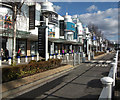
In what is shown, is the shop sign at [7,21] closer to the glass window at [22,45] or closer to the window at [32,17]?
the window at [32,17]

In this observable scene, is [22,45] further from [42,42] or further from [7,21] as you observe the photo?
[42,42]

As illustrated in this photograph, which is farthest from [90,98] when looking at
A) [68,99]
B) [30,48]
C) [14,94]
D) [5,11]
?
[30,48]

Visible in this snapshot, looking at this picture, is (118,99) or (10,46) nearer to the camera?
(118,99)

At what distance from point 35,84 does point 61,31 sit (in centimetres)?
2949

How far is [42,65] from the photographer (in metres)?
10.1

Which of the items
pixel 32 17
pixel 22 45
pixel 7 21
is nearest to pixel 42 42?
pixel 32 17

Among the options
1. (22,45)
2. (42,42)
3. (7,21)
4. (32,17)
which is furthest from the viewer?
(22,45)

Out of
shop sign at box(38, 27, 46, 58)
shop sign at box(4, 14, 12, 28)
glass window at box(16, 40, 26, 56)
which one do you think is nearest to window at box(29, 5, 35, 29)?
shop sign at box(4, 14, 12, 28)

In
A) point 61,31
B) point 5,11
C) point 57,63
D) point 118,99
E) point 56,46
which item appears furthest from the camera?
point 56,46

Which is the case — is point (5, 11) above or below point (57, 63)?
above

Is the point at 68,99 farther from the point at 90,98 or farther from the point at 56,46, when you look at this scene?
the point at 56,46

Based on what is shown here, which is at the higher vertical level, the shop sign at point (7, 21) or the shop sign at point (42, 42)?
the shop sign at point (7, 21)

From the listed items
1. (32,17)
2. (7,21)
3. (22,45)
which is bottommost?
(22,45)

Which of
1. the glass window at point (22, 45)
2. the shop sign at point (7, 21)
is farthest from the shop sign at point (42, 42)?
the glass window at point (22, 45)
